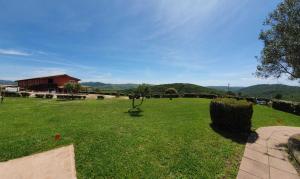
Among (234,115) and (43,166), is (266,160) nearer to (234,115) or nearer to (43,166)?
(234,115)

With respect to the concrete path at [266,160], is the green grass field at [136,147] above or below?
above

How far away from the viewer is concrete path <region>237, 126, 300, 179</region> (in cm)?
466

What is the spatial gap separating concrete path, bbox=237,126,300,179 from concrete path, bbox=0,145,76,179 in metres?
4.66

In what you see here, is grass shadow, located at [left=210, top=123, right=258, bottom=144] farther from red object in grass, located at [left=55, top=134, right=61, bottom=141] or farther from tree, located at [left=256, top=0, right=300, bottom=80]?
red object in grass, located at [left=55, top=134, right=61, bottom=141]

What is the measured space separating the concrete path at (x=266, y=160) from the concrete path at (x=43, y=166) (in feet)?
15.3

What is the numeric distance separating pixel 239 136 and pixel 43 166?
7.52 m

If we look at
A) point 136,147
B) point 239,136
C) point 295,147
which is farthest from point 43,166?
point 295,147

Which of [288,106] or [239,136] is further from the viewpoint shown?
[288,106]

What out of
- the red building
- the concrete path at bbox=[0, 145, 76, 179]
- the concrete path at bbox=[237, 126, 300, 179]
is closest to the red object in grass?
the concrete path at bbox=[0, 145, 76, 179]

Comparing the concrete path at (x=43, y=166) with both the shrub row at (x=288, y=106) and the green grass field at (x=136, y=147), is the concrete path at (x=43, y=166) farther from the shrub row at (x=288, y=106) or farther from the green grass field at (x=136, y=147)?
the shrub row at (x=288, y=106)

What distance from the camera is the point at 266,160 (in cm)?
549

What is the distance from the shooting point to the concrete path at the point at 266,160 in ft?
15.3

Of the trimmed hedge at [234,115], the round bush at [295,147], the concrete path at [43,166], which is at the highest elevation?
the trimmed hedge at [234,115]

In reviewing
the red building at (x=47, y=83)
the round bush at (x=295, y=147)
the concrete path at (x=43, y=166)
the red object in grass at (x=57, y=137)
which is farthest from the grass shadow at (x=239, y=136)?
the red building at (x=47, y=83)
